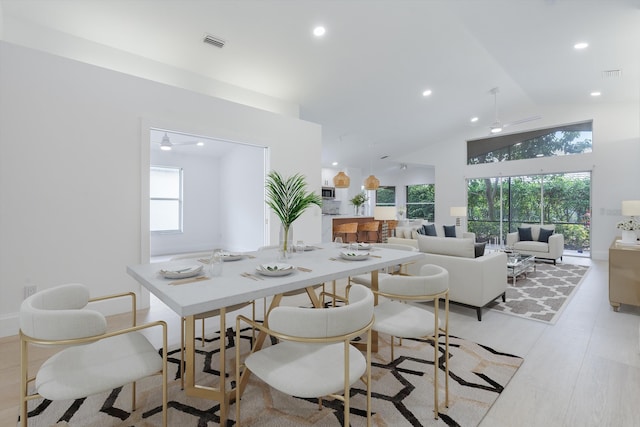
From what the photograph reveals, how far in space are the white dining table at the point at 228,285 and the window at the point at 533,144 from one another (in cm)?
771

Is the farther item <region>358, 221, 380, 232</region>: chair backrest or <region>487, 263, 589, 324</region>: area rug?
<region>358, 221, 380, 232</region>: chair backrest

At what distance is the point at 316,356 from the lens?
1504 mm

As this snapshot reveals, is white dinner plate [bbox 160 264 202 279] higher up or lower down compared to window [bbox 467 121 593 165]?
lower down

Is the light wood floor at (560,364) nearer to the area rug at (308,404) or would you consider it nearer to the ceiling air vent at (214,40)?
the area rug at (308,404)

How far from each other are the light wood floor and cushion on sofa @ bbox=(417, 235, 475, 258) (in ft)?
2.24

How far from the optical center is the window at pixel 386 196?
40.1ft

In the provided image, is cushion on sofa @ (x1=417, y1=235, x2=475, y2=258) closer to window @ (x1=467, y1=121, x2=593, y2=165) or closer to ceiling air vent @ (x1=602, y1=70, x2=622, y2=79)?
ceiling air vent @ (x1=602, y1=70, x2=622, y2=79)

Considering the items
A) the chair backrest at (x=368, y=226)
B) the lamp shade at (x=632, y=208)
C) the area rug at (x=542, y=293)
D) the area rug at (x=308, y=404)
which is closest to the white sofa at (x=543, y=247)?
the area rug at (x=542, y=293)

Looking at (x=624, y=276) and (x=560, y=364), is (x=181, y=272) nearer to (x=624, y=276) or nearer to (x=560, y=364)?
(x=560, y=364)

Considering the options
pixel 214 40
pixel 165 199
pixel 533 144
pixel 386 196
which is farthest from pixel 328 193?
pixel 214 40

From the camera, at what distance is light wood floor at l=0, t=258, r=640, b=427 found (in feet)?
5.77

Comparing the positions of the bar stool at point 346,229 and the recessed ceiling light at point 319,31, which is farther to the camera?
the bar stool at point 346,229

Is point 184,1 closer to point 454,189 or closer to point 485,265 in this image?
point 485,265

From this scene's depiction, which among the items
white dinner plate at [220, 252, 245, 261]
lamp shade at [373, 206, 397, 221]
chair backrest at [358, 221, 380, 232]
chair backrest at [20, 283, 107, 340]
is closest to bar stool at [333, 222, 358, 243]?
chair backrest at [358, 221, 380, 232]
